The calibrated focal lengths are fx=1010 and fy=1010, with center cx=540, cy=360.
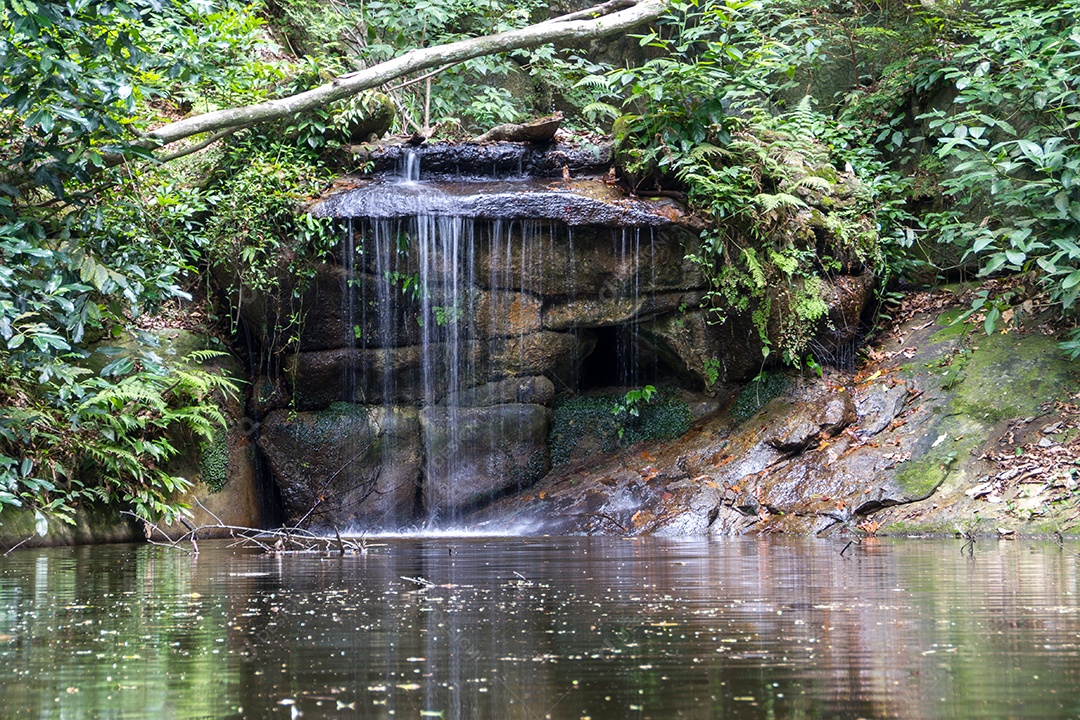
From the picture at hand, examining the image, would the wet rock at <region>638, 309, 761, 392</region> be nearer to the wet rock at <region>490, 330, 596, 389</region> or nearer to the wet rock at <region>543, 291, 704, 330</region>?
the wet rock at <region>543, 291, 704, 330</region>

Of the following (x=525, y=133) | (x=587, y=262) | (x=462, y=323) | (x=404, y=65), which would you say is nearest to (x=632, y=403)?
(x=587, y=262)

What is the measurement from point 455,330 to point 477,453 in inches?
61.2

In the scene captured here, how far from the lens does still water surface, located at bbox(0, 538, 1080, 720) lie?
252 centimetres

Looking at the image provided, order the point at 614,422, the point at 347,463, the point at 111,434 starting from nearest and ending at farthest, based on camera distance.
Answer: the point at 111,434
the point at 347,463
the point at 614,422

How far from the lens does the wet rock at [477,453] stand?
12.4 meters

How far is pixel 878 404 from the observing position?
11422 millimetres

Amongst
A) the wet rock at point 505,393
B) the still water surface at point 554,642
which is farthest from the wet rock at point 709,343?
the still water surface at point 554,642

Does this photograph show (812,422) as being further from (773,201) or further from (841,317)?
(773,201)

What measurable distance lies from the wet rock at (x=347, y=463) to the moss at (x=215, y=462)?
733 millimetres

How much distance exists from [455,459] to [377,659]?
9.30 m

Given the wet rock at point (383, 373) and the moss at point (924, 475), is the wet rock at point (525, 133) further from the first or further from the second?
the moss at point (924, 475)

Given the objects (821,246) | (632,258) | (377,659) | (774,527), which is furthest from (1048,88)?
(377,659)

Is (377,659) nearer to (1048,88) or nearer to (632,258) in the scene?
(632,258)

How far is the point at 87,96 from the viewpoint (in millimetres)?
7871
